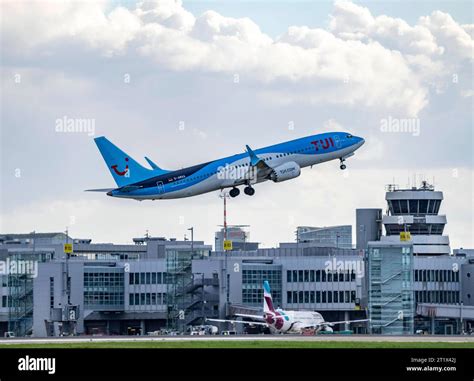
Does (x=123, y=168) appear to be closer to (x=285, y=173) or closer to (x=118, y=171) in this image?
(x=118, y=171)

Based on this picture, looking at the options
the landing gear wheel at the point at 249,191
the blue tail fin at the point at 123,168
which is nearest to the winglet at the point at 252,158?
the landing gear wheel at the point at 249,191

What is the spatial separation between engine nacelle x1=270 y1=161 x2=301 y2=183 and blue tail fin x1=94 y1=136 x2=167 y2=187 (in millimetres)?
14817

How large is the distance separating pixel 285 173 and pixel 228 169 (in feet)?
23.3

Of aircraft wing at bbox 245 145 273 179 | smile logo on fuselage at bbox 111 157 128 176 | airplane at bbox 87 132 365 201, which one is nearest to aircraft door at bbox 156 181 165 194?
airplane at bbox 87 132 365 201

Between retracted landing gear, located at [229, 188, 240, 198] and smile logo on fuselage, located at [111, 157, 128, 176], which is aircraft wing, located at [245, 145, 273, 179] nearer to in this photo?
retracted landing gear, located at [229, 188, 240, 198]

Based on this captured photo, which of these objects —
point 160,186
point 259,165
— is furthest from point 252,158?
point 160,186

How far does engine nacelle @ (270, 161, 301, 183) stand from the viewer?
569 feet

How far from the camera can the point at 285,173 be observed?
569ft
